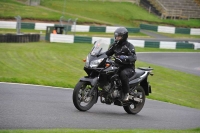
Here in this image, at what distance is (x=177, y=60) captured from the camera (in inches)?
1331

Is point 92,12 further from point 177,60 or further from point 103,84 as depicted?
point 103,84

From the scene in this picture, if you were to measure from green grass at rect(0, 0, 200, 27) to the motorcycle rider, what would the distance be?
3482 cm

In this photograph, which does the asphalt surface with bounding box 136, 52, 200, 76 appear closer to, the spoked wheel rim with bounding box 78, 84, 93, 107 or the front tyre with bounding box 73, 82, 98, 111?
the front tyre with bounding box 73, 82, 98, 111

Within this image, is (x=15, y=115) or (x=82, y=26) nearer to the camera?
(x=15, y=115)

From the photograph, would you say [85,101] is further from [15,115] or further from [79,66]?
[79,66]

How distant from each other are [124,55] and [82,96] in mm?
1434

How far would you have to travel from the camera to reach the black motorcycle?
11.8 m

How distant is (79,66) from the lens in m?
26.3

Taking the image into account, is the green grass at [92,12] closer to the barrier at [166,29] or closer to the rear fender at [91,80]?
the barrier at [166,29]

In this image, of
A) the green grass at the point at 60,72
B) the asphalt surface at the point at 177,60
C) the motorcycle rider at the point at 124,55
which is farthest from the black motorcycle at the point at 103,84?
the asphalt surface at the point at 177,60

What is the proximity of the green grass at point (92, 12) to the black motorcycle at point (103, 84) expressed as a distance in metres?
34.6

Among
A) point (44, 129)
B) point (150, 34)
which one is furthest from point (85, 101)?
point (150, 34)

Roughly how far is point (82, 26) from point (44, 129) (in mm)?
36759

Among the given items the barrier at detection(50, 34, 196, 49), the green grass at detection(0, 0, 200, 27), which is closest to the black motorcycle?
the barrier at detection(50, 34, 196, 49)
